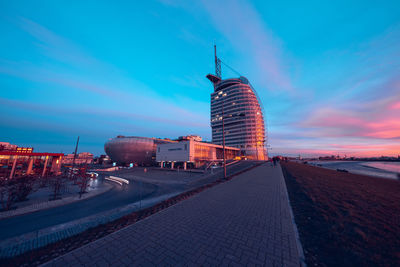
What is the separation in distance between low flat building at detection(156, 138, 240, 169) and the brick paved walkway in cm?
3706

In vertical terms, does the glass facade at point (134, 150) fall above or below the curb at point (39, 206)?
above

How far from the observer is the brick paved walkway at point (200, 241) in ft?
11.6

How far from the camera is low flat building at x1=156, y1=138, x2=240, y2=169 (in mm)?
43891

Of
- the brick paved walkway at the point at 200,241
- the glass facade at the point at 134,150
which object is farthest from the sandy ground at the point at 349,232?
the glass facade at the point at 134,150

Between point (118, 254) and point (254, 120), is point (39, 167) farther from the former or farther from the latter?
point (254, 120)

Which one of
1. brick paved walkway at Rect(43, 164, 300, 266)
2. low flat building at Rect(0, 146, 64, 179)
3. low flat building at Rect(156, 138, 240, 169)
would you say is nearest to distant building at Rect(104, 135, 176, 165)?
low flat building at Rect(156, 138, 240, 169)

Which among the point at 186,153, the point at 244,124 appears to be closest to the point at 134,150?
the point at 186,153

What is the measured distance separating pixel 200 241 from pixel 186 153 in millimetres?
39948

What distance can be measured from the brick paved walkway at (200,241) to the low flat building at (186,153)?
3706 centimetres

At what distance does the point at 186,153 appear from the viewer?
43.9 metres

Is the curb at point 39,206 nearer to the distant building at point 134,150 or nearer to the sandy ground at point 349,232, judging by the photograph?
the sandy ground at point 349,232

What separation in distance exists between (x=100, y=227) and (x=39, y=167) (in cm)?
3390

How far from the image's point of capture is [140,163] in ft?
216

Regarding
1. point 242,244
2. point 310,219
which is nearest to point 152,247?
point 242,244
